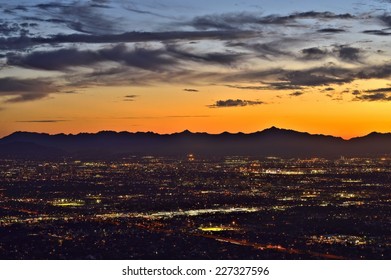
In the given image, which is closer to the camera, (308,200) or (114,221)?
(114,221)

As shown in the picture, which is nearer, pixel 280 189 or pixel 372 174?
pixel 280 189

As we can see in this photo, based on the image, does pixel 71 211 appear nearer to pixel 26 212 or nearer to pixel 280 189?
pixel 26 212

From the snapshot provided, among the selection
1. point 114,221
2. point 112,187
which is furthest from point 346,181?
point 114,221

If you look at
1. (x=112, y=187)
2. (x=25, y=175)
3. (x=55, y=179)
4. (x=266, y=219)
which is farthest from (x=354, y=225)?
(x=25, y=175)
